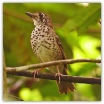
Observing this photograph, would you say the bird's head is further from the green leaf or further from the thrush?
the green leaf

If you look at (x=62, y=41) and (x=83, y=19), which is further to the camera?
(x=62, y=41)

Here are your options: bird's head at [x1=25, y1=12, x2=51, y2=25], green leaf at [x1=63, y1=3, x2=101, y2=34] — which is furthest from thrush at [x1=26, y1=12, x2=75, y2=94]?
green leaf at [x1=63, y1=3, x2=101, y2=34]

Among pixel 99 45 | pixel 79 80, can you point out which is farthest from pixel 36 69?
pixel 99 45

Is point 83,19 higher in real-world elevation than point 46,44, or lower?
higher

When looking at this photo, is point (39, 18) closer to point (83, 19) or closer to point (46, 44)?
point (46, 44)

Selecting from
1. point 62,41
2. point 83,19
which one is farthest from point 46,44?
point 83,19

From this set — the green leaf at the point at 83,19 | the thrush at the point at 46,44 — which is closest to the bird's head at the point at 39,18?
the thrush at the point at 46,44

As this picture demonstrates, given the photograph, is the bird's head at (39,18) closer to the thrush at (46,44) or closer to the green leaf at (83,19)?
the thrush at (46,44)
